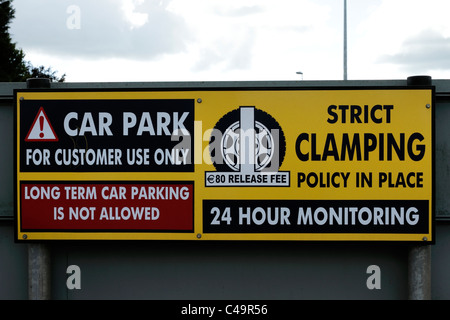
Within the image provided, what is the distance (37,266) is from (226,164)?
1595 millimetres

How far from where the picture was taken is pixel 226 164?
12.3 feet

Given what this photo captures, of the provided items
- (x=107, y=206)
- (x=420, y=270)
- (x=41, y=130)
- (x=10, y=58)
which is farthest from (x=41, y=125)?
(x=10, y=58)

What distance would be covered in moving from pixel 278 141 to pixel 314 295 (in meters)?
1.19

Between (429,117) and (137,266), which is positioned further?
(137,266)

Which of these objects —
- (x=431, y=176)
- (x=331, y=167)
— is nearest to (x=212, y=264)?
(x=331, y=167)

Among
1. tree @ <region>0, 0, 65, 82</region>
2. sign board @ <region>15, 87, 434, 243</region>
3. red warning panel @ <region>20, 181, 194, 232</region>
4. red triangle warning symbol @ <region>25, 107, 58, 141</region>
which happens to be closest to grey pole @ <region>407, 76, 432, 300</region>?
sign board @ <region>15, 87, 434, 243</region>

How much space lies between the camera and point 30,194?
3.79 metres

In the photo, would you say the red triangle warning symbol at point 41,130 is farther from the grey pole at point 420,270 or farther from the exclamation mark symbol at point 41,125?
the grey pole at point 420,270

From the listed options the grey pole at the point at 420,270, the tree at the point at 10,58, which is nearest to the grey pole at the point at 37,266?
the grey pole at the point at 420,270

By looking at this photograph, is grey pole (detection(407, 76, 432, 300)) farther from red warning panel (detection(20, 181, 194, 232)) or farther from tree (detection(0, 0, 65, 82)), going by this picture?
tree (detection(0, 0, 65, 82))

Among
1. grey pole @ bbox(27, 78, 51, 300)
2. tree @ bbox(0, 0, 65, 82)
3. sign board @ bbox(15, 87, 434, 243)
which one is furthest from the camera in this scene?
tree @ bbox(0, 0, 65, 82)

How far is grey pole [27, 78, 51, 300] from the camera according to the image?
3824 millimetres

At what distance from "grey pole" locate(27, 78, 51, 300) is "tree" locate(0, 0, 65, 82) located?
106 feet

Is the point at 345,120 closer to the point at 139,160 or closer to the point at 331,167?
the point at 331,167
